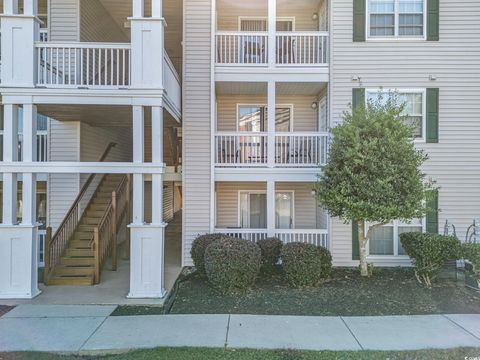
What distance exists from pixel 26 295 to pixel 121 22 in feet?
28.9

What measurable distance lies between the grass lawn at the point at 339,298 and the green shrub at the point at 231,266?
23 centimetres

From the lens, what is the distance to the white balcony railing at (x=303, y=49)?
32.1 feet

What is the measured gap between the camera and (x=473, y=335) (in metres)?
5.28

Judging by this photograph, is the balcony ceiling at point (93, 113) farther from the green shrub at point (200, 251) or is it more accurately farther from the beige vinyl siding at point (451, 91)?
the beige vinyl siding at point (451, 91)

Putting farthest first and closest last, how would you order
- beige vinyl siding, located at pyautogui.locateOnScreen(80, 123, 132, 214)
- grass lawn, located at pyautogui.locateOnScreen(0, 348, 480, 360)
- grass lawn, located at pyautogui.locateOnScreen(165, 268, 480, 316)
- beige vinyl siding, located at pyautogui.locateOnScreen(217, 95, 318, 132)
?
beige vinyl siding, located at pyautogui.locateOnScreen(217, 95, 318, 132) → beige vinyl siding, located at pyautogui.locateOnScreen(80, 123, 132, 214) → grass lawn, located at pyautogui.locateOnScreen(165, 268, 480, 316) → grass lawn, located at pyautogui.locateOnScreen(0, 348, 480, 360)

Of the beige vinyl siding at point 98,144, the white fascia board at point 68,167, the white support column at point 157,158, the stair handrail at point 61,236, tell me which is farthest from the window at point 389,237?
the beige vinyl siding at point 98,144

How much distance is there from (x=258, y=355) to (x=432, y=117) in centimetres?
812

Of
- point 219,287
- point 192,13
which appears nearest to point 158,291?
point 219,287

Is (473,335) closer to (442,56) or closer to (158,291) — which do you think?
(158,291)

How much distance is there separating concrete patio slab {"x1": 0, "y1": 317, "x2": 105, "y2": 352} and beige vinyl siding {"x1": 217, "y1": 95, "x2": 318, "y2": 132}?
710 centimetres

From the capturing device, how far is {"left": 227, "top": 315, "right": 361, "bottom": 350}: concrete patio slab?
16.2 feet

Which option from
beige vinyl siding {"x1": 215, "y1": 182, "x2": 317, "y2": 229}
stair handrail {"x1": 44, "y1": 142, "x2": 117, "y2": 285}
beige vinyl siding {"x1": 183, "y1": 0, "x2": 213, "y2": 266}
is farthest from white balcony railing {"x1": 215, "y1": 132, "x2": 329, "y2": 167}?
stair handrail {"x1": 44, "y1": 142, "x2": 117, "y2": 285}

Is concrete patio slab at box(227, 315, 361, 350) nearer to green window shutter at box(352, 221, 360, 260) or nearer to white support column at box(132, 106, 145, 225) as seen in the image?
white support column at box(132, 106, 145, 225)

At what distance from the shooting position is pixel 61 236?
334 inches
